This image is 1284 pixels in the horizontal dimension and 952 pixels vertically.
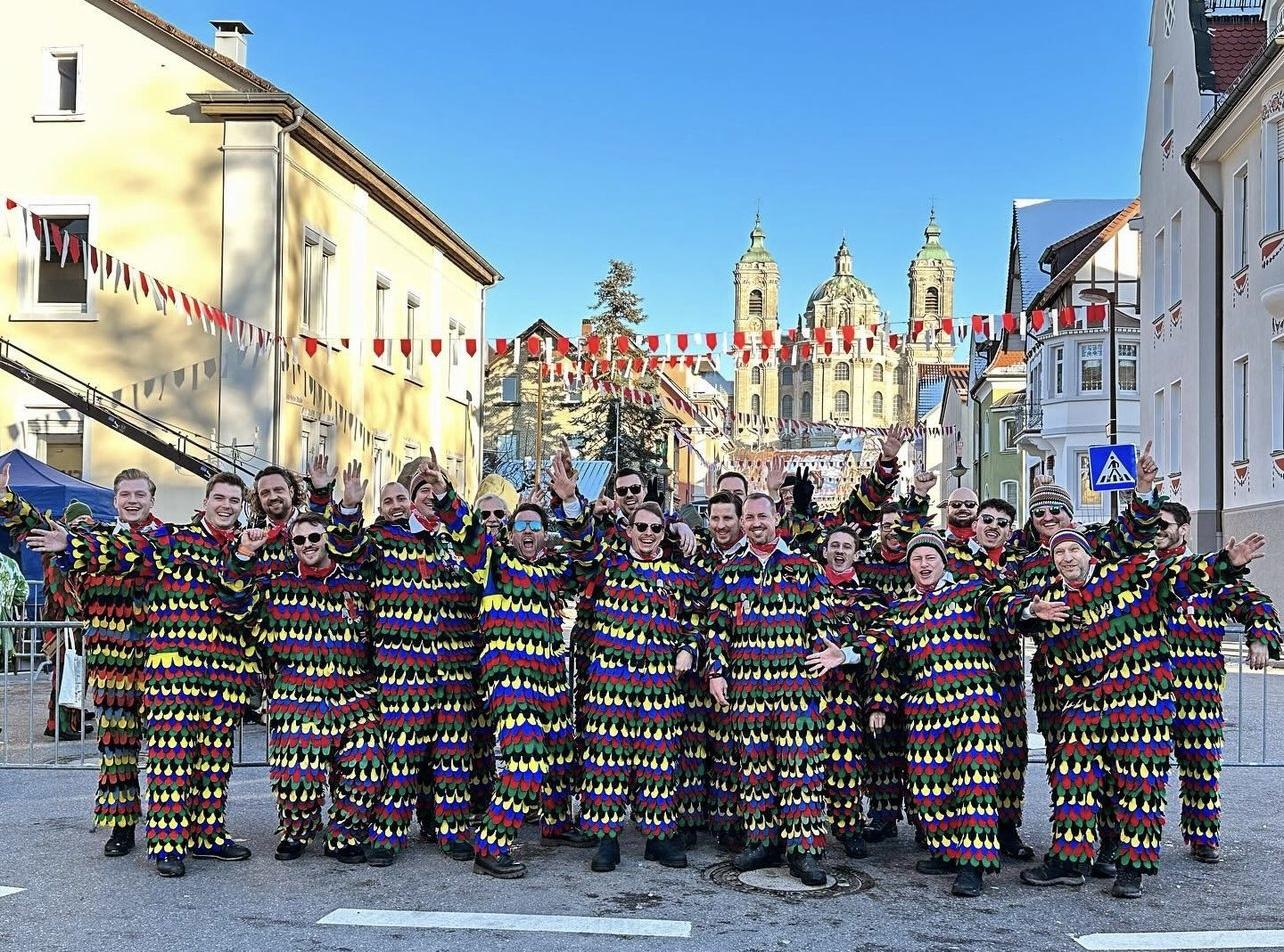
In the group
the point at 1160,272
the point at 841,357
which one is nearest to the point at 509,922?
the point at 1160,272

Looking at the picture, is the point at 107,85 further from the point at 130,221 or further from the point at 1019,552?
the point at 1019,552

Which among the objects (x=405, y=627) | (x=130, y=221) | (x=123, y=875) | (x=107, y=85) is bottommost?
(x=123, y=875)

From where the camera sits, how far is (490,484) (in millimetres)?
7312

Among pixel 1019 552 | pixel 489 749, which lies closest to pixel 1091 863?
pixel 1019 552

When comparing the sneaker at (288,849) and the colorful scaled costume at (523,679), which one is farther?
the sneaker at (288,849)

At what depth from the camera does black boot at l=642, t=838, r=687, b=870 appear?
6.71 m

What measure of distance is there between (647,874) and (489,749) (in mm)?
1071

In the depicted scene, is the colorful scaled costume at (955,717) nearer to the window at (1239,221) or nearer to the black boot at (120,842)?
the black boot at (120,842)

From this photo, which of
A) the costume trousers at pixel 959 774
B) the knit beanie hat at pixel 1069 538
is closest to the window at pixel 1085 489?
the knit beanie hat at pixel 1069 538

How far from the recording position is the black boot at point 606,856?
6.59 meters

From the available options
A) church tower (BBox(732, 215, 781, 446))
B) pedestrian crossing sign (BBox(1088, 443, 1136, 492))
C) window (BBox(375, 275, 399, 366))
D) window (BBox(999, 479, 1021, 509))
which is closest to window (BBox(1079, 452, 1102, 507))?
window (BBox(999, 479, 1021, 509))

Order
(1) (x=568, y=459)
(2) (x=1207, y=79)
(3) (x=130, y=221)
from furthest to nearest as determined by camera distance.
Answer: (2) (x=1207, y=79), (3) (x=130, y=221), (1) (x=568, y=459)

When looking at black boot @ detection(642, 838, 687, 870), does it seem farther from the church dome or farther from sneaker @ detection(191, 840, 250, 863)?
the church dome

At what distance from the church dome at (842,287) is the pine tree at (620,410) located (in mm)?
111810
